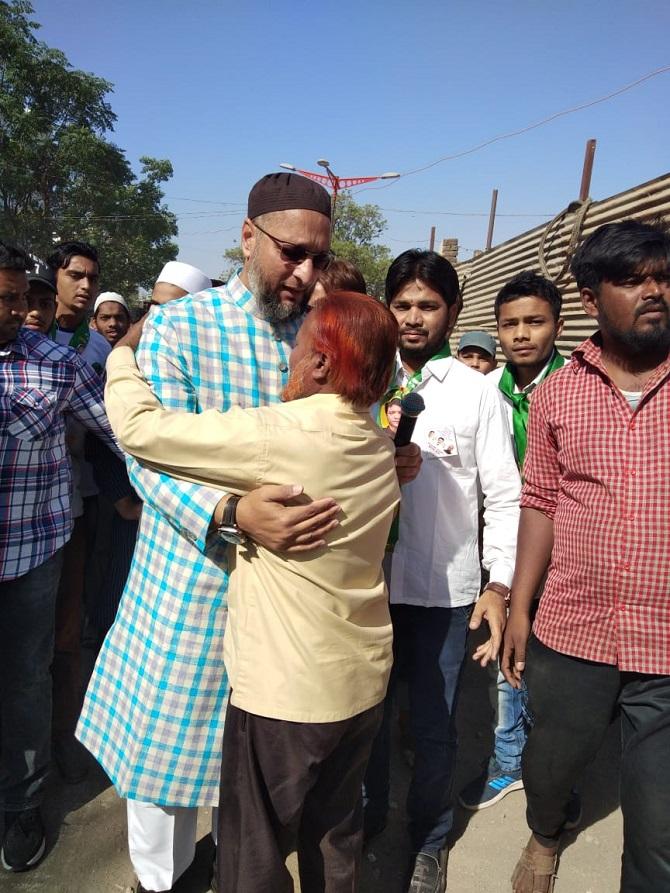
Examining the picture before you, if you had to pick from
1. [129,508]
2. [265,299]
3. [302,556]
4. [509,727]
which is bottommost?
[509,727]

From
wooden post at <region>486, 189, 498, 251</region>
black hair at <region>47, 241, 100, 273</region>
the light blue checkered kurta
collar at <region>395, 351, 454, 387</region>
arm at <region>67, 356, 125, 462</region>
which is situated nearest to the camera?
the light blue checkered kurta

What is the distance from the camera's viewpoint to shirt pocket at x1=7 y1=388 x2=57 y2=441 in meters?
2.00

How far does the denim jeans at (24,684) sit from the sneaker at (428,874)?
4.43 ft

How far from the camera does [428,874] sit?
2.08 m

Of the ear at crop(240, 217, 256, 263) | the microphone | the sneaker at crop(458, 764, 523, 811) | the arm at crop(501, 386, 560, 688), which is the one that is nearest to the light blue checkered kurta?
the ear at crop(240, 217, 256, 263)

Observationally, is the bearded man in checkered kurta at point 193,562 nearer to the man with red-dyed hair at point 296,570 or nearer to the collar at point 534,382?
the man with red-dyed hair at point 296,570

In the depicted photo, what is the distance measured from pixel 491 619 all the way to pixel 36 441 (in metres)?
1.63

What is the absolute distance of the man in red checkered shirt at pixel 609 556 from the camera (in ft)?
5.65

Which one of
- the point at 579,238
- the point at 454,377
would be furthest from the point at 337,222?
the point at 454,377

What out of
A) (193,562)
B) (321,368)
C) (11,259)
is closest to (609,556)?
(321,368)

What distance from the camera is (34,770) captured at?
2139 millimetres

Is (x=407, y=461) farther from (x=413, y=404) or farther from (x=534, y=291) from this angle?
(x=534, y=291)

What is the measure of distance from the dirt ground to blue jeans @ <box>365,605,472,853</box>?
0.80ft

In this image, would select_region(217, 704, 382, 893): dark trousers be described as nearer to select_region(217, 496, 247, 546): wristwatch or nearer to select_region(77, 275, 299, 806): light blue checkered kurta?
select_region(77, 275, 299, 806): light blue checkered kurta
